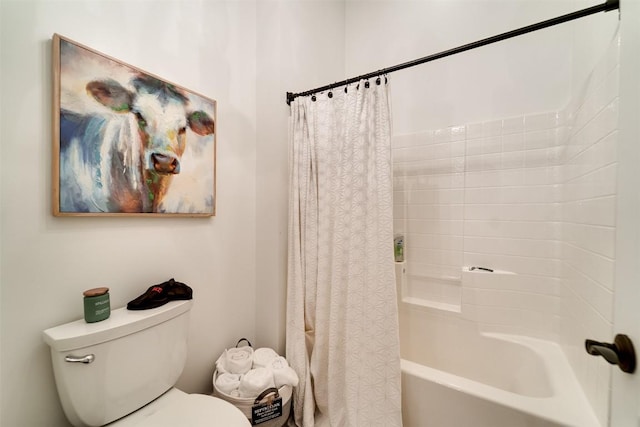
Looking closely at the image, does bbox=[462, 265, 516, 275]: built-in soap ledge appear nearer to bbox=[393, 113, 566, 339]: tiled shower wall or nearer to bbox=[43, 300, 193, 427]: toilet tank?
bbox=[393, 113, 566, 339]: tiled shower wall

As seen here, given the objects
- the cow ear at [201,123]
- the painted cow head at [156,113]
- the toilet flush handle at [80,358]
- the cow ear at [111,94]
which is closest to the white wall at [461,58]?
the cow ear at [201,123]

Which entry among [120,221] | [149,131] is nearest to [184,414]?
[120,221]

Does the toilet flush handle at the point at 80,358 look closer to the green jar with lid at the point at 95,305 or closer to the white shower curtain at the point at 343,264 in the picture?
the green jar with lid at the point at 95,305

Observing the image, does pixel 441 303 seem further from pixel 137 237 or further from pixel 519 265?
pixel 137 237

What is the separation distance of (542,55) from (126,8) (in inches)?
89.0

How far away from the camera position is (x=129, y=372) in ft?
3.12

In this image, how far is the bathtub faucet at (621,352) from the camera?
0.52 metres

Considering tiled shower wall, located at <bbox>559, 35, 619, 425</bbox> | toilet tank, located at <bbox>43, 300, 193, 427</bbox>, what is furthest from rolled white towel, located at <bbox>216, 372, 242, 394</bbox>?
tiled shower wall, located at <bbox>559, 35, 619, 425</bbox>

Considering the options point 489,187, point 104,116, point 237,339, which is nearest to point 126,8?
point 104,116

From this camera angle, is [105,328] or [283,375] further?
[283,375]

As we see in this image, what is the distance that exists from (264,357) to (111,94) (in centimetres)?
148

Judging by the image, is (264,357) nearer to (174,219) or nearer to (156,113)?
(174,219)

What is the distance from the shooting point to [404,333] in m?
1.87

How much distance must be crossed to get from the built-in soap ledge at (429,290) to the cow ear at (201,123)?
1.52m
